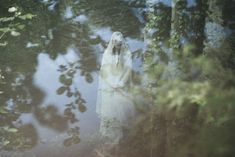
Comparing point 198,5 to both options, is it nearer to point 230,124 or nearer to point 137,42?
point 137,42

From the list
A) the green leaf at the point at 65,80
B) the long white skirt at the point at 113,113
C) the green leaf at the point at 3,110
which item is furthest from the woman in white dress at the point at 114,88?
the green leaf at the point at 3,110

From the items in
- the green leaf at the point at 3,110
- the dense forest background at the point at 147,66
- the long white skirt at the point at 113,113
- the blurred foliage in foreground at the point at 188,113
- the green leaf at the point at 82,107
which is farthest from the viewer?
the green leaf at the point at 3,110

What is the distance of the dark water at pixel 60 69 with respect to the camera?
2.59m

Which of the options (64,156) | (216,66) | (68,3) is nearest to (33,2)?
(68,3)

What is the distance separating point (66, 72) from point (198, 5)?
0.89 m

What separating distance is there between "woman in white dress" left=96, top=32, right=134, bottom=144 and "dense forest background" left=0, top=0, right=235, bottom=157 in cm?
6

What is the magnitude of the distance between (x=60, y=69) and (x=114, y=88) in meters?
0.38

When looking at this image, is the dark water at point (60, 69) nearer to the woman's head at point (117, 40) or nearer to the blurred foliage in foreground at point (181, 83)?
the woman's head at point (117, 40)

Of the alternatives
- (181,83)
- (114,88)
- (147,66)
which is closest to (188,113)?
(181,83)

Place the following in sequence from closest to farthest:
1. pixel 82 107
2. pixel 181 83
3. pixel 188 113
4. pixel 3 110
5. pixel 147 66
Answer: pixel 181 83 < pixel 188 113 < pixel 147 66 < pixel 82 107 < pixel 3 110

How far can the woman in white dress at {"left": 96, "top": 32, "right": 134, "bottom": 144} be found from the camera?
249 cm

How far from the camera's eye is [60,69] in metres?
2.67

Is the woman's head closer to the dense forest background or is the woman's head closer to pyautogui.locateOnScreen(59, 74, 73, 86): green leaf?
the dense forest background

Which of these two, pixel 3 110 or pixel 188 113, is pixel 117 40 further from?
pixel 3 110
